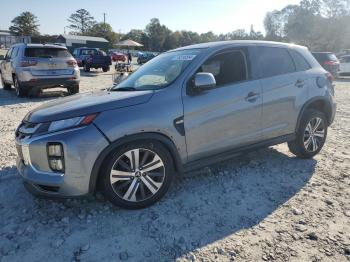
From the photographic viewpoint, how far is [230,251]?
2.99 meters

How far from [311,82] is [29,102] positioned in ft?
27.6

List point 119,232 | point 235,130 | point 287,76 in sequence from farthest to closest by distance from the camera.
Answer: point 287,76, point 235,130, point 119,232

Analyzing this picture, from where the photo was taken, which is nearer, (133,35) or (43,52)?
(43,52)

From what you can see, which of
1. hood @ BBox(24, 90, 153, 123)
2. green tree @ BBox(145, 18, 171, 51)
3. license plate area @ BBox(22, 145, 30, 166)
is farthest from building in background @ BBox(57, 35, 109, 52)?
license plate area @ BBox(22, 145, 30, 166)

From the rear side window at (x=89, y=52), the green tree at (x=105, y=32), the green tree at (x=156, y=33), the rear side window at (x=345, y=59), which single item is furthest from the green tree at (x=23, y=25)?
the rear side window at (x=345, y=59)

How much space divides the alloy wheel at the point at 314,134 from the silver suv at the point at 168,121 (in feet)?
0.16

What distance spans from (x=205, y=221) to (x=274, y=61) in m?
2.49

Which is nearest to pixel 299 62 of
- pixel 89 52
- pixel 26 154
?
pixel 26 154

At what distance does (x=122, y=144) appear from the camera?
3434mm

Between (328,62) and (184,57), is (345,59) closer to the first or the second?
(328,62)

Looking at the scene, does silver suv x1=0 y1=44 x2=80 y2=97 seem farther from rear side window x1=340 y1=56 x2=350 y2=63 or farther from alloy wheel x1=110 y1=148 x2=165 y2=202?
rear side window x1=340 y1=56 x2=350 y2=63

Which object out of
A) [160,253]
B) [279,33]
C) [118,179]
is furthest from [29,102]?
[279,33]

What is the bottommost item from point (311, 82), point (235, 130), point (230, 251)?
point (230, 251)

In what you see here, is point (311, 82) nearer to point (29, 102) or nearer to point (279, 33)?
point (29, 102)
